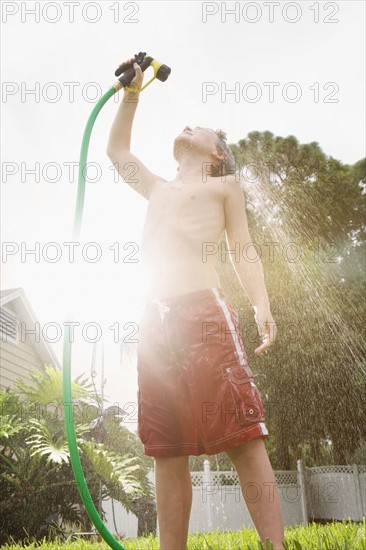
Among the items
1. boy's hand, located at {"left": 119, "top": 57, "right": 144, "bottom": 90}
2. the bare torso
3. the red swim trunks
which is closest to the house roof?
boy's hand, located at {"left": 119, "top": 57, "right": 144, "bottom": 90}

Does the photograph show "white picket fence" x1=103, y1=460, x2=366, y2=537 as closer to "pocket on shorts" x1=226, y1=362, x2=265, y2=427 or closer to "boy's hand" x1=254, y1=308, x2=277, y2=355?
"boy's hand" x1=254, y1=308, x2=277, y2=355

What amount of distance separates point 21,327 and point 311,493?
854cm

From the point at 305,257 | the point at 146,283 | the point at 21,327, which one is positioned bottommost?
the point at 146,283

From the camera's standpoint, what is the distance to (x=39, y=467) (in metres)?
6.14

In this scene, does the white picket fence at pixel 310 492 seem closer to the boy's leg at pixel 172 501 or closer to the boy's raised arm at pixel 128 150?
the boy's raised arm at pixel 128 150

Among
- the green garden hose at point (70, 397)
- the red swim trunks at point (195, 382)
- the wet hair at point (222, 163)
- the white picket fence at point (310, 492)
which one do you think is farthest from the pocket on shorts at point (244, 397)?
the white picket fence at point (310, 492)

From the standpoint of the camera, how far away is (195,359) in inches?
80.6

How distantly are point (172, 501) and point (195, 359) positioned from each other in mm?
508

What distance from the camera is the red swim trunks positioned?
1975mm

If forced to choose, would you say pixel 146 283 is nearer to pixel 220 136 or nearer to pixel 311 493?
pixel 220 136

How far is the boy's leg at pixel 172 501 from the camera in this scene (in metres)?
2.04

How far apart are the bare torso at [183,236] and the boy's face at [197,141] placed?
0.51 ft

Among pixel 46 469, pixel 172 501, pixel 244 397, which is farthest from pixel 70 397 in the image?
pixel 46 469

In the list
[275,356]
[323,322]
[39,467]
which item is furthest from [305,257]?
[39,467]
